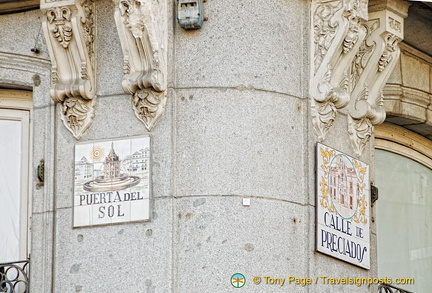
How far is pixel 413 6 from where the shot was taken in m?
19.9

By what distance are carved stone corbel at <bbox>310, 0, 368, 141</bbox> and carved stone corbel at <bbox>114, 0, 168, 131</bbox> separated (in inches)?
69.1

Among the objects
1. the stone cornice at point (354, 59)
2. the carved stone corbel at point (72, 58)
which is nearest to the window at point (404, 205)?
the stone cornice at point (354, 59)

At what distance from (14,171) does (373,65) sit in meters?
4.42

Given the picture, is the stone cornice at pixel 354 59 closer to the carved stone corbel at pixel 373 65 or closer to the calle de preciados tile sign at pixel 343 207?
the carved stone corbel at pixel 373 65

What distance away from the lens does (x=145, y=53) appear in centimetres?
Result: 1808

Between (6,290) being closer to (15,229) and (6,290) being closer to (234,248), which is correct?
(15,229)

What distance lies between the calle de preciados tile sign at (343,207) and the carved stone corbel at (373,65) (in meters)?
0.40

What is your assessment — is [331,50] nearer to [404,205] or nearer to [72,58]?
[72,58]

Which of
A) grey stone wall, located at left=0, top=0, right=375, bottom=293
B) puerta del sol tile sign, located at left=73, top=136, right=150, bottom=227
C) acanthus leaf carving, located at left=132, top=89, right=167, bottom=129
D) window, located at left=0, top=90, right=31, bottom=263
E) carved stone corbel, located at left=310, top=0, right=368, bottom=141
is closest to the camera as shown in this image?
grey stone wall, located at left=0, top=0, right=375, bottom=293

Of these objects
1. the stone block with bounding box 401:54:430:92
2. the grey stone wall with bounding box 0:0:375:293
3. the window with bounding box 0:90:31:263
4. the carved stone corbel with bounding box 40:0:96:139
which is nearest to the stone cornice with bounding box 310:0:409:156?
the grey stone wall with bounding box 0:0:375:293

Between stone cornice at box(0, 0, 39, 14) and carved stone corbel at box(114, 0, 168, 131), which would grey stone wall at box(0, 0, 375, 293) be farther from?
stone cornice at box(0, 0, 39, 14)

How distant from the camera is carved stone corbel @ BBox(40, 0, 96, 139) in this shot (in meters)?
18.5

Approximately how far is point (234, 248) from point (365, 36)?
322 cm

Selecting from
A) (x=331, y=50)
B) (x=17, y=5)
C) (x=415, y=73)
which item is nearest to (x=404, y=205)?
(x=415, y=73)
